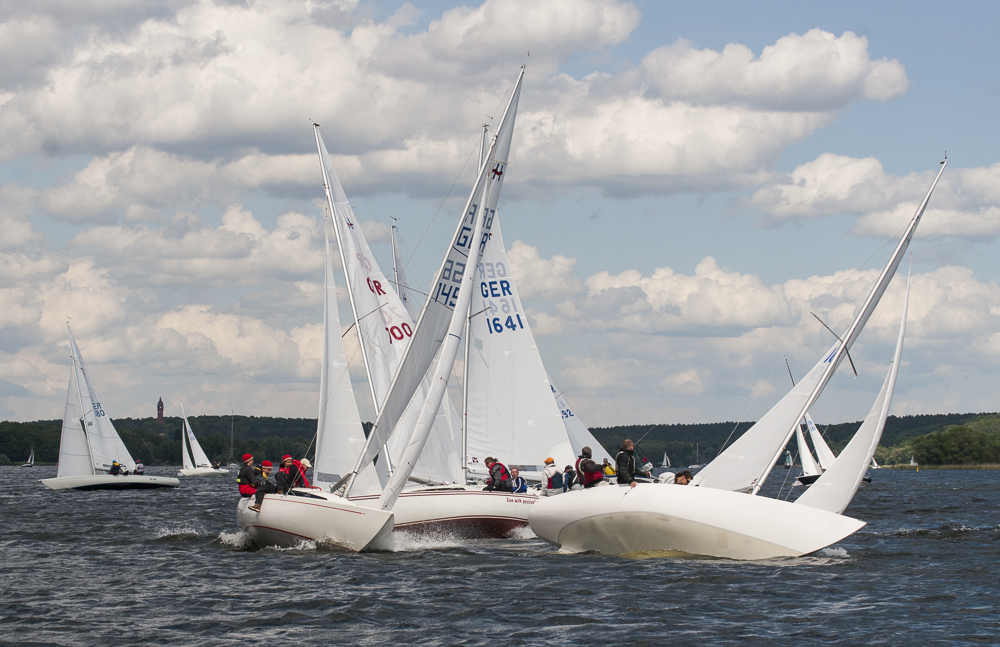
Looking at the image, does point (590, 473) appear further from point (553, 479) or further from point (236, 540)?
point (236, 540)

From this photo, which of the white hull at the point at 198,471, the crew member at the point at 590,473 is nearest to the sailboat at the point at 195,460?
the white hull at the point at 198,471

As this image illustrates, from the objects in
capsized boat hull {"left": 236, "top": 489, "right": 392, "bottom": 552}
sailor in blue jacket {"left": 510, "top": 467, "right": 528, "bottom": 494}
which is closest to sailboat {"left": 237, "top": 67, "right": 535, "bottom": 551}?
capsized boat hull {"left": 236, "top": 489, "right": 392, "bottom": 552}

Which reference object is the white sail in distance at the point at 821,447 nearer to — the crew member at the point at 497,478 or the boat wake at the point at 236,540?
the crew member at the point at 497,478

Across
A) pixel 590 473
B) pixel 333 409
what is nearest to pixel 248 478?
pixel 333 409

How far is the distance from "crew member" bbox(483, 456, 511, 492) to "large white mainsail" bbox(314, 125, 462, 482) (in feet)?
10.6

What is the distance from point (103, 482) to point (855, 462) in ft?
140

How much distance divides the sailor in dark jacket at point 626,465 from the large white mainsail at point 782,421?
2362mm

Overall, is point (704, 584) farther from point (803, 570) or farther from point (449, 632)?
point (449, 632)

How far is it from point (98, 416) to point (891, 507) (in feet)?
125

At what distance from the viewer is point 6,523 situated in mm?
29844

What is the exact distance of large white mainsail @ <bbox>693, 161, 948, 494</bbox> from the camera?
2064 centimetres

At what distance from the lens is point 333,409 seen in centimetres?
2534

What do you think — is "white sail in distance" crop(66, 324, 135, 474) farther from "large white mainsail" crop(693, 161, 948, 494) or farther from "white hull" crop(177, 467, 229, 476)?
"white hull" crop(177, 467, 229, 476)

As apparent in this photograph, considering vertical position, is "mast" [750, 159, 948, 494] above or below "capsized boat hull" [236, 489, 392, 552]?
above
